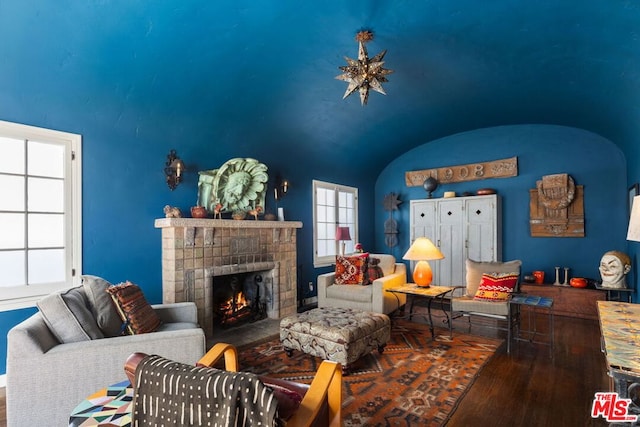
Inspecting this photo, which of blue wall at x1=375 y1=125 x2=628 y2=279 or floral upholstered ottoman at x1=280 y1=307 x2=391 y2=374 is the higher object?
blue wall at x1=375 y1=125 x2=628 y2=279

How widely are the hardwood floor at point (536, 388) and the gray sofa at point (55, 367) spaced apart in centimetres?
69

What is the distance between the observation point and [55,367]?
182 centimetres

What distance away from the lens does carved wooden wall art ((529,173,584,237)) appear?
4.98 m

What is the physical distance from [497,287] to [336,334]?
2060 mm

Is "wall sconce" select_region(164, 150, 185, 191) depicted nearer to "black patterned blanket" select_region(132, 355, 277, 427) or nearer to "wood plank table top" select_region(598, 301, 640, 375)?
"black patterned blanket" select_region(132, 355, 277, 427)

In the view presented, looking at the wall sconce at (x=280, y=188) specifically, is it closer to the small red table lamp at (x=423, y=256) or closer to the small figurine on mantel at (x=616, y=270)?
the small red table lamp at (x=423, y=256)

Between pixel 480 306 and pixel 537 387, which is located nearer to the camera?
pixel 537 387

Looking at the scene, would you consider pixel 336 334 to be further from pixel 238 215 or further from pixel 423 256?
pixel 238 215

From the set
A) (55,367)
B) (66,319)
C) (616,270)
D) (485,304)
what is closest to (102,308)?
(66,319)

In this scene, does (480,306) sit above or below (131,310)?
below

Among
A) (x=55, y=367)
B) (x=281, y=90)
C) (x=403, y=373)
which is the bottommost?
(x=403, y=373)

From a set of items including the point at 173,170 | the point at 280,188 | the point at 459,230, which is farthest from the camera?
the point at 459,230

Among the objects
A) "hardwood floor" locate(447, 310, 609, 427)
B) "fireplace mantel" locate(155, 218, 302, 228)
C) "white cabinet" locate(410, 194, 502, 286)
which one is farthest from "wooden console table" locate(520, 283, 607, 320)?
"fireplace mantel" locate(155, 218, 302, 228)

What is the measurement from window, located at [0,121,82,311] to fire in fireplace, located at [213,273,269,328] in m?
1.67
